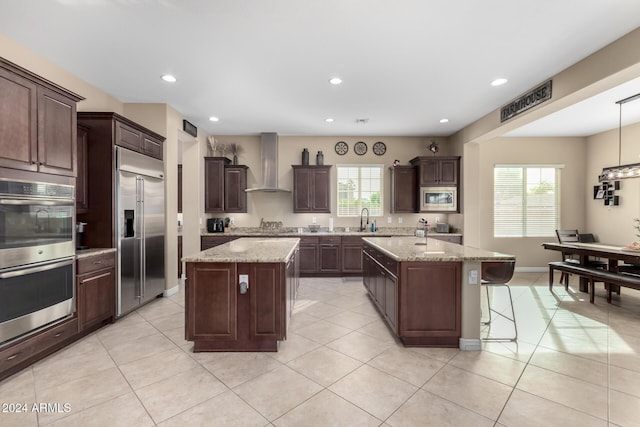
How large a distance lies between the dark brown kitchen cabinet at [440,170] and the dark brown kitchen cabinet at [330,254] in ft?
7.41

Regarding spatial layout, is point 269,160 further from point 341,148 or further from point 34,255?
point 34,255

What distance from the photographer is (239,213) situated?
6.42 meters

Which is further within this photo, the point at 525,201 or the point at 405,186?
the point at 525,201

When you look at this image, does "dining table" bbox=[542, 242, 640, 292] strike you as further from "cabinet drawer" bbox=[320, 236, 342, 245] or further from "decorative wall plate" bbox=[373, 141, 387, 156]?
"cabinet drawer" bbox=[320, 236, 342, 245]

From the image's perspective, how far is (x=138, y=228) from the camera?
381 cm

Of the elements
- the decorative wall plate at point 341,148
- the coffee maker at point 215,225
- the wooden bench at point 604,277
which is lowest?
the wooden bench at point 604,277

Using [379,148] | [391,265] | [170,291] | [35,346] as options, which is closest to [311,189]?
[379,148]

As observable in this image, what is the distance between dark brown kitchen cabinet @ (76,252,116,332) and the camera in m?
2.97

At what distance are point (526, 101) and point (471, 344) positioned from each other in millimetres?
3355

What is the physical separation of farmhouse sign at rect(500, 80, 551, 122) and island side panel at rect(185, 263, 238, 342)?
169 inches

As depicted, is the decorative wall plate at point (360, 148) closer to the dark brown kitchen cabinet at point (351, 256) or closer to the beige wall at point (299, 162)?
the beige wall at point (299, 162)

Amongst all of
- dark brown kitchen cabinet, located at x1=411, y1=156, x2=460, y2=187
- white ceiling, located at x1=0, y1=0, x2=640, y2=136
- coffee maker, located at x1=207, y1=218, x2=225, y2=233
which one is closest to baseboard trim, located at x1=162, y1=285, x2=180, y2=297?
coffee maker, located at x1=207, y1=218, x2=225, y2=233

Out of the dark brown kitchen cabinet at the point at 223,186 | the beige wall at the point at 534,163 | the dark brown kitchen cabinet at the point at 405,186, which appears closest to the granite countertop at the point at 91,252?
the dark brown kitchen cabinet at the point at 223,186

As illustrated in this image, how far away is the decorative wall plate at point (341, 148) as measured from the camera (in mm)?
6484
